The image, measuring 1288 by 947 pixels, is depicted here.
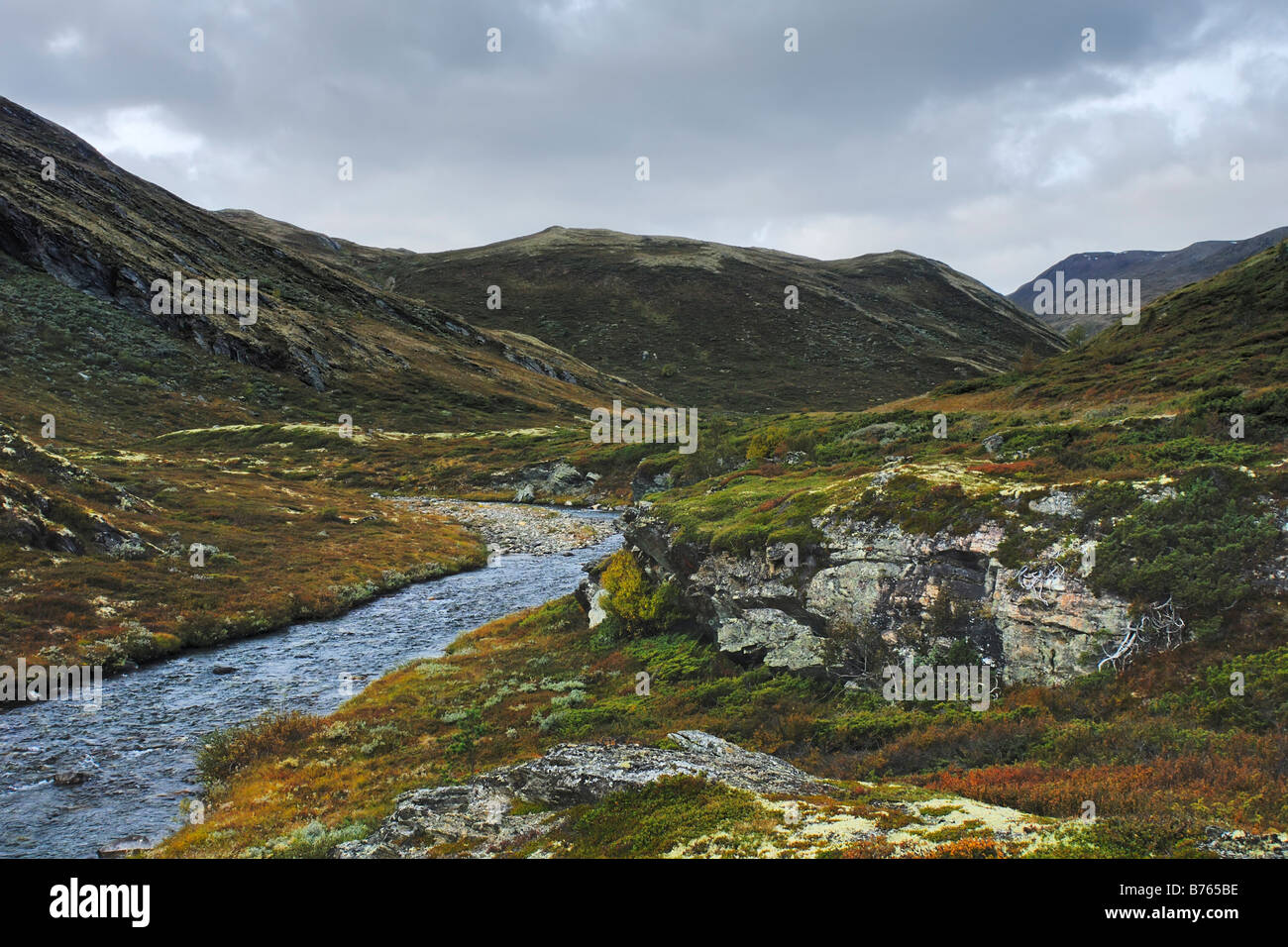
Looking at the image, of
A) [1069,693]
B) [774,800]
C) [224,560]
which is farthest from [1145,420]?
[224,560]

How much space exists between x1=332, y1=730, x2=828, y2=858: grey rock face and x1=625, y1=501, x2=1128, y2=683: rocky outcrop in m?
5.63

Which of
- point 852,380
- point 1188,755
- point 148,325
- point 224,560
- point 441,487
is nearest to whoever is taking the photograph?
point 1188,755

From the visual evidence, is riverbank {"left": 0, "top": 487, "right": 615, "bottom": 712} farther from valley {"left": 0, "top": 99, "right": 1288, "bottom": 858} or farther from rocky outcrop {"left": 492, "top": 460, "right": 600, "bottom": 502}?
rocky outcrop {"left": 492, "top": 460, "right": 600, "bottom": 502}

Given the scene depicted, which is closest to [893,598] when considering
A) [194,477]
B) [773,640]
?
[773,640]

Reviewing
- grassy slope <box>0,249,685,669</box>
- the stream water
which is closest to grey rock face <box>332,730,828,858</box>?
the stream water

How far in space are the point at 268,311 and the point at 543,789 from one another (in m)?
131

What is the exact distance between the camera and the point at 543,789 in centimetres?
1322

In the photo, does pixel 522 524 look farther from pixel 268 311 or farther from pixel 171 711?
pixel 268 311

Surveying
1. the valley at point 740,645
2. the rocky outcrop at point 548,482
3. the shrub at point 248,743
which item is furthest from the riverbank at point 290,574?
the rocky outcrop at point 548,482

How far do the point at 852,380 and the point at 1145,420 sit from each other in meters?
141

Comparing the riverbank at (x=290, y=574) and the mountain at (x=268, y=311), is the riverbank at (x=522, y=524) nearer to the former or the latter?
the riverbank at (x=290, y=574)
